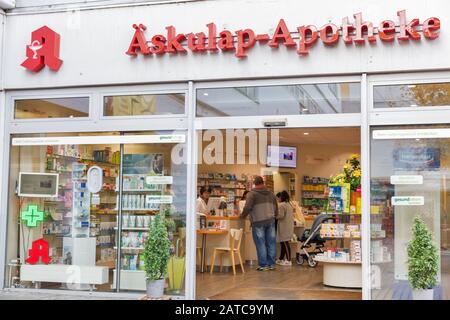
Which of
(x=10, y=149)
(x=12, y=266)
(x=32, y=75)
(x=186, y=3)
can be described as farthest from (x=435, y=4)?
(x=12, y=266)

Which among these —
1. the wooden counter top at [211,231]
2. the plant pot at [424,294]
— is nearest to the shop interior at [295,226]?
the wooden counter top at [211,231]

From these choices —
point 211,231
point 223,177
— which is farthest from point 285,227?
point 223,177

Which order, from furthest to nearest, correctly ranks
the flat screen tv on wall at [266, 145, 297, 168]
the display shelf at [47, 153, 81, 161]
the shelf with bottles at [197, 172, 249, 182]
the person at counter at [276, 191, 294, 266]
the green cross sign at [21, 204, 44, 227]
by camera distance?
the flat screen tv on wall at [266, 145, 297, 168], the shelf with bottles at [197, 172, 249, 182], the person at counter at [276, 191, 294, 266], the green cross sign at [21, 204, 44, 227], the display shelf at [47, 153, 81, 161]

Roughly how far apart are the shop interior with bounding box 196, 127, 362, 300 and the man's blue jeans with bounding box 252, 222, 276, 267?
1.01ft

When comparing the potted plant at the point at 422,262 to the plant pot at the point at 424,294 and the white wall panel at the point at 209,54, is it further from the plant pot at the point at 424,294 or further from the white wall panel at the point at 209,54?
the white wall panel at the point at 209,54

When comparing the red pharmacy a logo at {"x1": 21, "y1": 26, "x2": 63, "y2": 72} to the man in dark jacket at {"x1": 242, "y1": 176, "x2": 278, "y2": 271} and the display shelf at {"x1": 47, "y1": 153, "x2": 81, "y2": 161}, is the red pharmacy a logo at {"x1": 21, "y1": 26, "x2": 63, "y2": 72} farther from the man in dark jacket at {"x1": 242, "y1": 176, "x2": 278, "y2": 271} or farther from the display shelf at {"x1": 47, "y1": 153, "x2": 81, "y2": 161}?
the man in dark jacket at {"x1": 242, "y1": 176, "x2": 278, "y2": 271}

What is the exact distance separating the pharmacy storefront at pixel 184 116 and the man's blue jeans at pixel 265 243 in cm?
244

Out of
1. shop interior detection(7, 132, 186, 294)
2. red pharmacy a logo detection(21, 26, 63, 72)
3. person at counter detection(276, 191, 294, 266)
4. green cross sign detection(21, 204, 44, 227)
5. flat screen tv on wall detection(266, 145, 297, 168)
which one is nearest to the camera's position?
shop interior detection(7, 132, 186, 294)

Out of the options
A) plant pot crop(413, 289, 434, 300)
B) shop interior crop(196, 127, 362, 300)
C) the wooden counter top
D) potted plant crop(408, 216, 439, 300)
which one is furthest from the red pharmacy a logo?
plant pot crop(413, 289, 434, 300)

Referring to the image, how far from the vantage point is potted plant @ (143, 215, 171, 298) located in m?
7.50

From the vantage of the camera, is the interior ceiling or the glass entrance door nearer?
the glass entrance door

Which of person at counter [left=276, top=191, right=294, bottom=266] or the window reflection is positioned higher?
the window reflection

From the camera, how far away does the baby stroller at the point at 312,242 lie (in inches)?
454

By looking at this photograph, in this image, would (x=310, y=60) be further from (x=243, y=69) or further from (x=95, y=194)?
(x=95, y=194)
